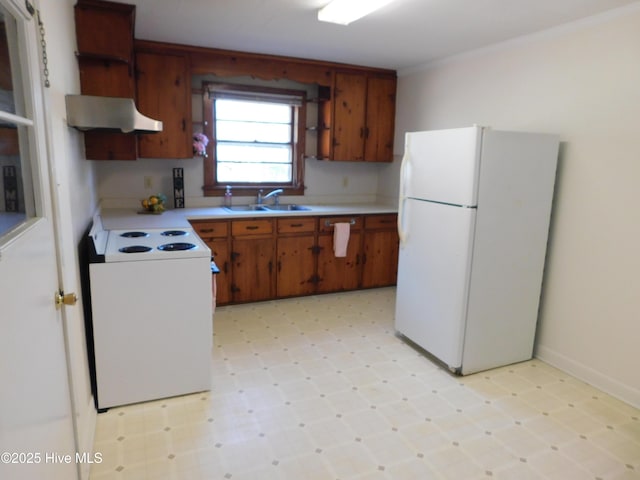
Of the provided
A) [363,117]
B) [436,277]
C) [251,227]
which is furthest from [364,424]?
[363,117]

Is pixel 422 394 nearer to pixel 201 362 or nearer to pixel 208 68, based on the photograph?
pixel 201 362

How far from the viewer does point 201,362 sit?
2.44m

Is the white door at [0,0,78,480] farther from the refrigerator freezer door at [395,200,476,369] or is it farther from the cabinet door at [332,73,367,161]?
the cabinet door at [332,73,367,161]

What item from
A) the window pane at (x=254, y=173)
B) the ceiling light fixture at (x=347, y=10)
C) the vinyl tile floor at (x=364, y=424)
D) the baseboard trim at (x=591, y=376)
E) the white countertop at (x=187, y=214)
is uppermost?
the ceiling light fixture at (x=347, y=10)

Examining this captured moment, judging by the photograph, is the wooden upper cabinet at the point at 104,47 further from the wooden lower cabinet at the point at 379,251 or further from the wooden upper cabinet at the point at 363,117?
the wooden lower cabinet at the point at 379,251

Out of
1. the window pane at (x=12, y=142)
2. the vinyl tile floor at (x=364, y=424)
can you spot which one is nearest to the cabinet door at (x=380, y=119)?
the vinyl tile floor at (x=364, y=424)

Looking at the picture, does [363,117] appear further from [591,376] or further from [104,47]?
[591,376]

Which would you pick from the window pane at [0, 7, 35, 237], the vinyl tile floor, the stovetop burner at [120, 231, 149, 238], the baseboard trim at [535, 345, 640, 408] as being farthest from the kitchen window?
the window pane at [0, 7, 35, 237]

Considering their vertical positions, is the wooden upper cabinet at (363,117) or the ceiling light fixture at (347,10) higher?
the ceiling light fixture at (347,10)

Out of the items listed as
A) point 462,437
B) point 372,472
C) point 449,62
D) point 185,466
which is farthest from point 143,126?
point 449,62

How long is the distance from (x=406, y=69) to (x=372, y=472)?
147 inches

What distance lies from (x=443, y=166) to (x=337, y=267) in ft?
5.94

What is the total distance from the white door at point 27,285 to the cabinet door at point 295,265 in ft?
8.62

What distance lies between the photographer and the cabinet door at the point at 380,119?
14.5ft
